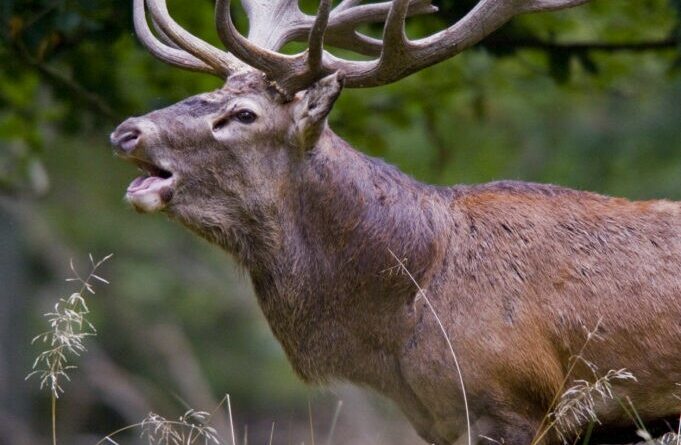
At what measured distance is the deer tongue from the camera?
597cm

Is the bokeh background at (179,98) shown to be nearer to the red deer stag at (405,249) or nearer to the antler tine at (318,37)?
the red deer stag at (405,249)

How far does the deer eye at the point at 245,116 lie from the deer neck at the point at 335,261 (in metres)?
0.31

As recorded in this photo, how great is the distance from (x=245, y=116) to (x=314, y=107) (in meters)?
0.30

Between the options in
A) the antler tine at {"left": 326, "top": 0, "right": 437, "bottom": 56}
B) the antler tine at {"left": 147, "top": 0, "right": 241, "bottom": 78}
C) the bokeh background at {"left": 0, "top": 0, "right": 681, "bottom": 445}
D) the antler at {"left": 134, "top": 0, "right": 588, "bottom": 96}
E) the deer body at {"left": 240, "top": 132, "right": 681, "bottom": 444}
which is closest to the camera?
the deer body at {"left": 240, "top": 132, "right": 681, "bottom": 444}

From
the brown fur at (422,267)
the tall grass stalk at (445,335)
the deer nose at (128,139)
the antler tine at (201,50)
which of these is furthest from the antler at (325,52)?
the tall grass stalk at (445,335)

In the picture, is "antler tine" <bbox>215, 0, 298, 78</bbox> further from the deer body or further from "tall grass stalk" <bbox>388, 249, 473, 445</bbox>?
"tall grass stalk" <bbox>388, 249, 473, 445</bbox>

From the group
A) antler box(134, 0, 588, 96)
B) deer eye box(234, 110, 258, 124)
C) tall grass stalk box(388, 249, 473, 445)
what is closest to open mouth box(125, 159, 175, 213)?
deer eye box(234, 110, 258, 124)

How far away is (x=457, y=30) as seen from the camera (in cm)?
627

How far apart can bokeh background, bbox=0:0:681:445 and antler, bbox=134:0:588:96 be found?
125 centimetres

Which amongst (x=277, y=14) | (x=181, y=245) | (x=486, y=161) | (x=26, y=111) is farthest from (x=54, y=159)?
(x=277, y=14)

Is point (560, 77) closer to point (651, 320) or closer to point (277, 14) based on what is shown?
point (277, 14)

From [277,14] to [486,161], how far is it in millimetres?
8217

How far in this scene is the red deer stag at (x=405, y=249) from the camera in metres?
5.96

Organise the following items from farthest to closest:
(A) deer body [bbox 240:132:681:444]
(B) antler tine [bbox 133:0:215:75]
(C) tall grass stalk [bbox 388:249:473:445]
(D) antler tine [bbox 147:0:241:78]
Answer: (B) antler tine [bbox 133:0:215:75] → (D) antler tine [bbox 147:0:241:78] → (A) deer body [bbox 240:132:681:444] → (C) tall grass stalk [bbox 388:249:473:445]
